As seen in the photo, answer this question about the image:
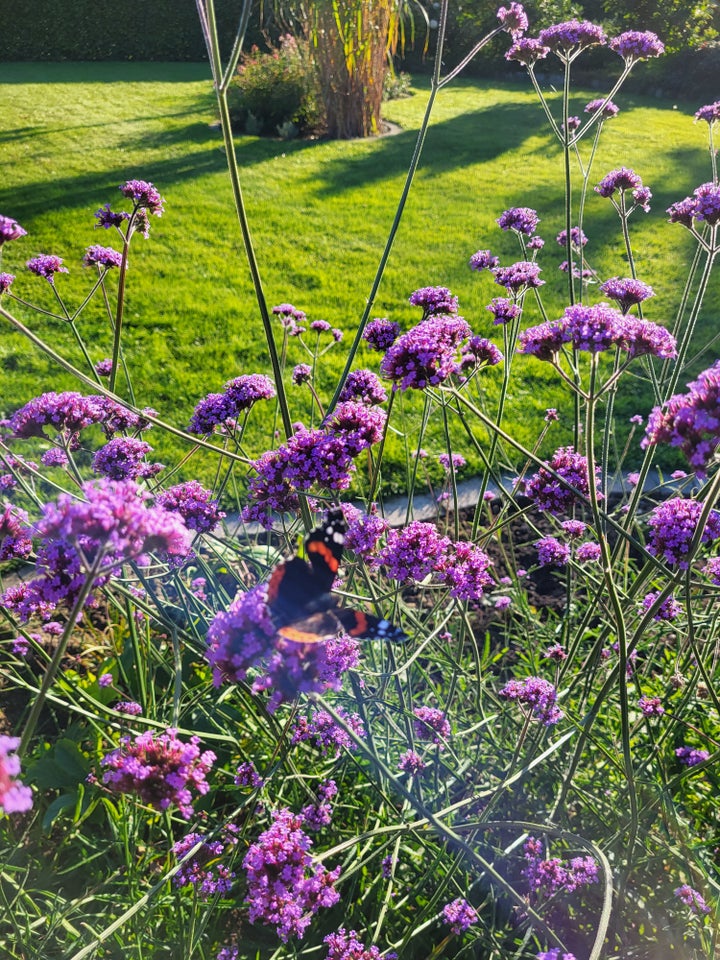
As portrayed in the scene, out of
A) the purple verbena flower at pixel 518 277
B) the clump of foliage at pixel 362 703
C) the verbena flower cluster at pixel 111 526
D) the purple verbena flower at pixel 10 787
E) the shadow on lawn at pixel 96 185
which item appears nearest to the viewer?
the purple verbena flower at pixel 10 787

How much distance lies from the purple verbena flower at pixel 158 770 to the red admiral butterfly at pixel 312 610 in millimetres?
439

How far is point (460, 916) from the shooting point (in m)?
1.98

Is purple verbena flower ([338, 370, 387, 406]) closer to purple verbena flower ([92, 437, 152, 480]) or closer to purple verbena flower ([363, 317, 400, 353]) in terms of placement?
purple verbena flower ([363, 317, 400, 353])

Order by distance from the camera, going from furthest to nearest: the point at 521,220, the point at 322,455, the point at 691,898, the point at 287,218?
the point at 287,218 → the point at 521,220 → the point at 691,898 → the point at 322,455

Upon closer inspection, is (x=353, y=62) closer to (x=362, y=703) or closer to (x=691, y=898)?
(x=362, y=703)

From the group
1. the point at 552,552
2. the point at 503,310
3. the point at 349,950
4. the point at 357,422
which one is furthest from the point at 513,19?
the point at 349,950

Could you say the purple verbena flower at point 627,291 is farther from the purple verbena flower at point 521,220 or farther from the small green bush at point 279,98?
the small green bush at point 279,98

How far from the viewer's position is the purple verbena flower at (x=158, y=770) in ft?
5.40

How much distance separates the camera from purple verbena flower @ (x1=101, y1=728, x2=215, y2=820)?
64.8 inches

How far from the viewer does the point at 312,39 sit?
11117 mm

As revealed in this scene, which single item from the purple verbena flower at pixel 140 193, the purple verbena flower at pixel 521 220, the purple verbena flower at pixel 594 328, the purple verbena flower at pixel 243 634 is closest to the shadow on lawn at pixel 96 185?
the purple verbena flower at pixel 140 193

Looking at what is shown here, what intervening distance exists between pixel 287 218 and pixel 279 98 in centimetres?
492

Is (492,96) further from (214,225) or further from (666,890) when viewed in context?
(666,890)

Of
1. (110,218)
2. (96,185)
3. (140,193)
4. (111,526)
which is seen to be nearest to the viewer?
(111,526)
